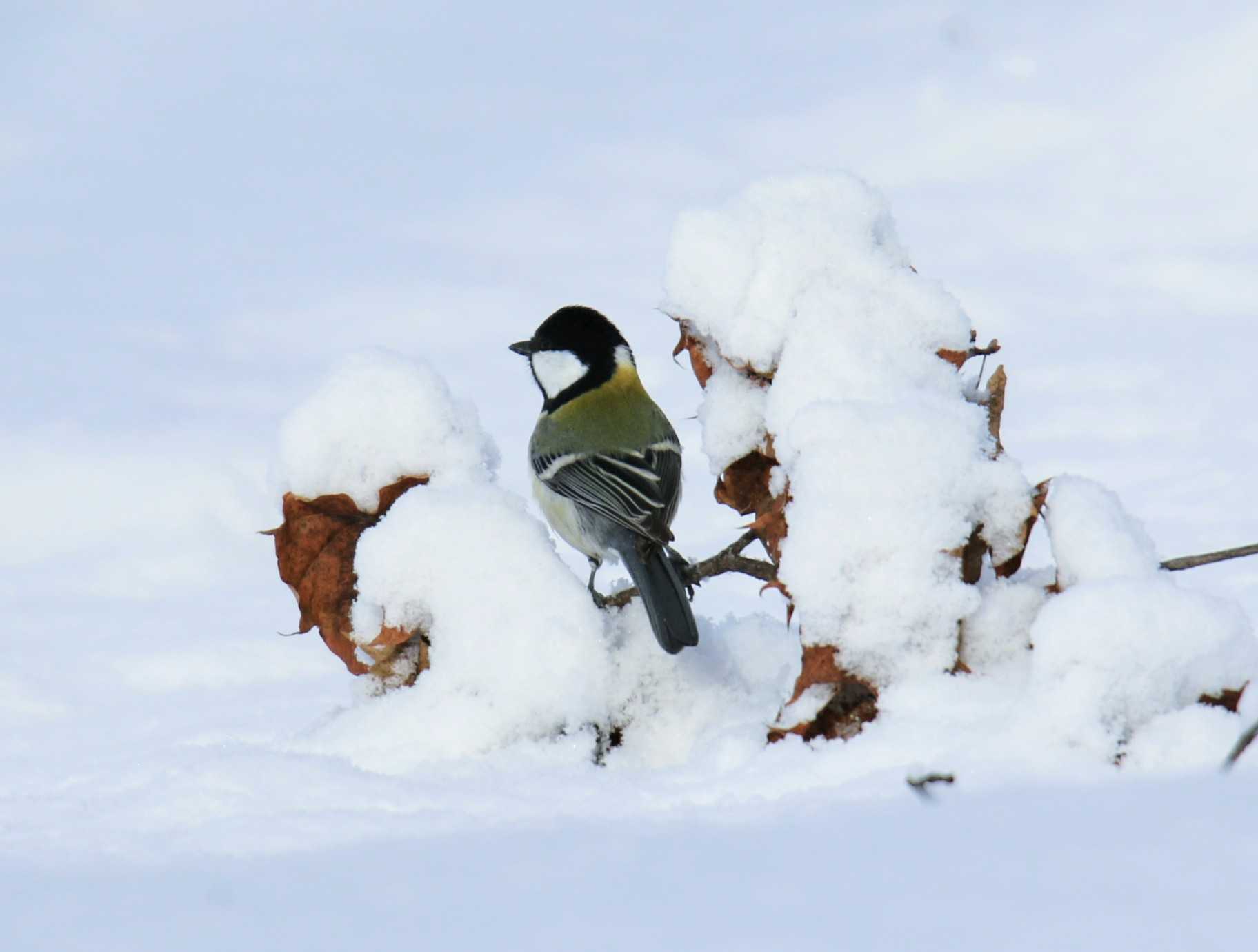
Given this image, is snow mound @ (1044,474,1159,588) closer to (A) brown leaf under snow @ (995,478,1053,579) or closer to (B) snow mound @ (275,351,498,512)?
(A) brown leaf under snow @ (995,478,1053,579)

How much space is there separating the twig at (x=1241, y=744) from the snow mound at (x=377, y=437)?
1984mm

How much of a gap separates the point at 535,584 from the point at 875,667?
2.95ft

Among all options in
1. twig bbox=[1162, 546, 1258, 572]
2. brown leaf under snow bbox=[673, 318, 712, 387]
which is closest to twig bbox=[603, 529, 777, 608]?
brown leaf under snow bbox=[673, 318, 712, 387]

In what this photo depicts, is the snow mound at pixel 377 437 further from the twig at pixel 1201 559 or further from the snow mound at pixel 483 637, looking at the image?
the twig at pixel 1201 559

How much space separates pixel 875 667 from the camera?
267 centimetres

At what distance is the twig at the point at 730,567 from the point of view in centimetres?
322

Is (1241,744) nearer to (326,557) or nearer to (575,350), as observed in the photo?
(326,557)

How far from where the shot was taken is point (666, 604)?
3.37m

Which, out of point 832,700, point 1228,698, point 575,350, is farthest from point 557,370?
point 1228,698

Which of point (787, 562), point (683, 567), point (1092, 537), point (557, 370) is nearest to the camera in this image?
point (1092, 537)

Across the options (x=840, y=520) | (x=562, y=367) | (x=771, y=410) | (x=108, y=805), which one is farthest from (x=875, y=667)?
(x=562, y=367)

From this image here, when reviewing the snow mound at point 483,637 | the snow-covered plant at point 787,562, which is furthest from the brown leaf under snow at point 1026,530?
the snow mound at point 483,637

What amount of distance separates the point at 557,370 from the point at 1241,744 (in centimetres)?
390

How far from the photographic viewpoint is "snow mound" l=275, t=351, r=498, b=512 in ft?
11.1
